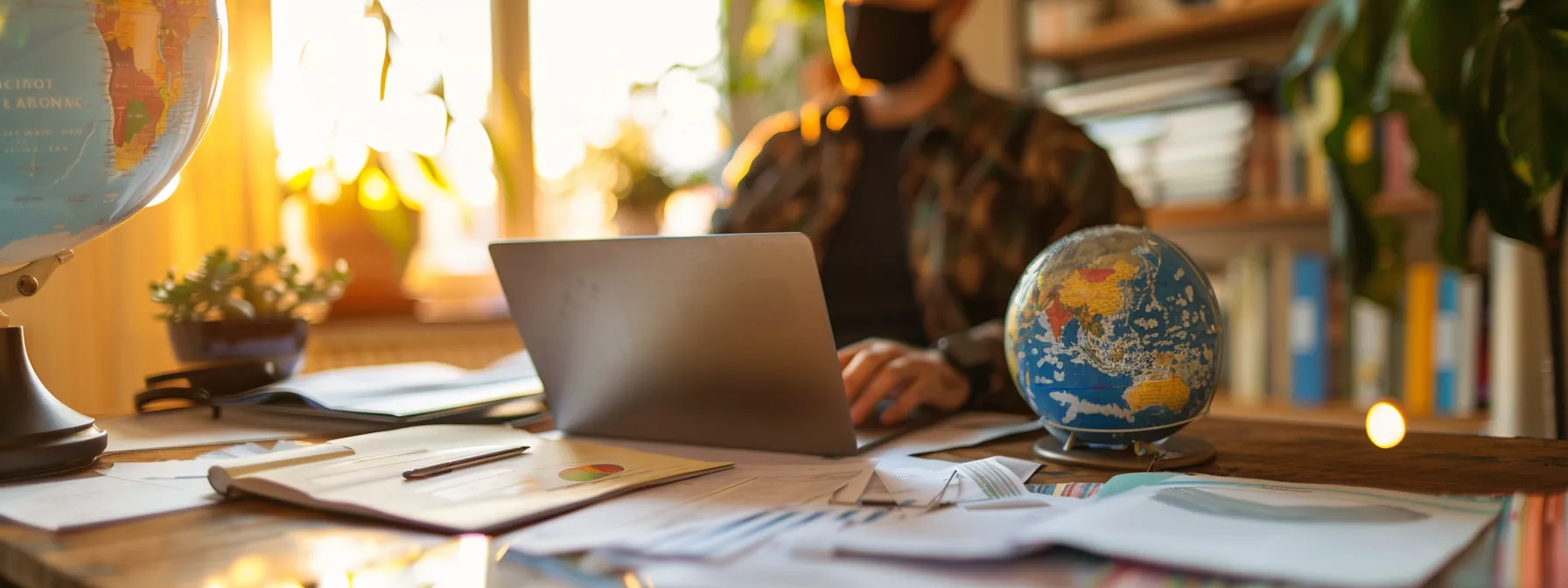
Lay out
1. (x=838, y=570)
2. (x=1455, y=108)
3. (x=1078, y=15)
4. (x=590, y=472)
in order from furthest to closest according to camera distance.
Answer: (x=1078, y=15) < (x=1455, y=108) < (x=590, y=472) < (x=838, y=570)

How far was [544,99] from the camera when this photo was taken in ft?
8.29

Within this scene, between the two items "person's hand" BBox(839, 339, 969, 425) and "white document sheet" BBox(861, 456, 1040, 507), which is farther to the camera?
"person's hand" BBox(839, 339, 969, 425)

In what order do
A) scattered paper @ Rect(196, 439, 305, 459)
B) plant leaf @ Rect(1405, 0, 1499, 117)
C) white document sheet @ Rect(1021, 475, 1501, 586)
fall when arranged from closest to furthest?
white document sheet @ Rect(1021, 475, 1501, 586), scattered paper @ Rect(196, 439, 305, 459), plant leaf @ Rect(1405, 0, 1499, 117)

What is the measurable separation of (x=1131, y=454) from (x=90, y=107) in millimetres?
779

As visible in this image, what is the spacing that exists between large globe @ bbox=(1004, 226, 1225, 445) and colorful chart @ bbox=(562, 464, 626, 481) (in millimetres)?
306

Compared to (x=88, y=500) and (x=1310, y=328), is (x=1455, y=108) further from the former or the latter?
(x=88, y=500)

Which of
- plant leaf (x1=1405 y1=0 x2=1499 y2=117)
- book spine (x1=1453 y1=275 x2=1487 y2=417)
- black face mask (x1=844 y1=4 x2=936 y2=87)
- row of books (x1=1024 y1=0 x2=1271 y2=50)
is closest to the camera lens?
plant leaf (x1=1405 y1=0 x2=1499 y2=117)

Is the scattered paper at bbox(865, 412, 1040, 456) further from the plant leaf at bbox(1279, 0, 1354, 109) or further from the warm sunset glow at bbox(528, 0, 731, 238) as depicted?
the warm sunset glow at bbox(528, 0, 731, 238)

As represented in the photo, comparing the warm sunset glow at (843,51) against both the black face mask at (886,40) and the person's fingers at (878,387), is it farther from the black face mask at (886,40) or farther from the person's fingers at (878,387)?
the person's fingers at (878,387)

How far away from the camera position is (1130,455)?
73 cm

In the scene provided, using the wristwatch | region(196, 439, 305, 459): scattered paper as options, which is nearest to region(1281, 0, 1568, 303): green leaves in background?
the wristwatch

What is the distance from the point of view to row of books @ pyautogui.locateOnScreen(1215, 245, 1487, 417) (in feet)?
5.75

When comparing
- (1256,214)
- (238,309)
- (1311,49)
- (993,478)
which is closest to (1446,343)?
(1256,214)

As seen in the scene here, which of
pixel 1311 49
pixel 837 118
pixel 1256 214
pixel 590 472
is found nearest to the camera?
pixel 590 472
